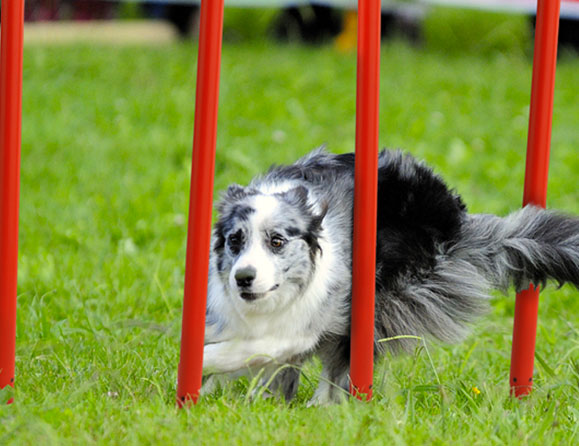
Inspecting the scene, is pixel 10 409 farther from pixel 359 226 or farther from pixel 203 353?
pixel 359 226

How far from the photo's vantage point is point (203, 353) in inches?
93.7

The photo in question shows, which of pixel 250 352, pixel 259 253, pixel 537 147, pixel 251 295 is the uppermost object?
pixel 537 147

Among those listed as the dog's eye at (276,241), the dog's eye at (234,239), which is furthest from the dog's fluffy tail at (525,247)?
the dog's eye at (234,239)

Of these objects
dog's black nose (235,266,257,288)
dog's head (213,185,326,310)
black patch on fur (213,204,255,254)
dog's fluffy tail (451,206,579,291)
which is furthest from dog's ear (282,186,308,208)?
dog's fluffy tail (451,206,579,291)

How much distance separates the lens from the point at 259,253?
A: 2299mm

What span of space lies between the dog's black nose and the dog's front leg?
0.21 metres

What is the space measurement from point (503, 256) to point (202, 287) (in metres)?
0.91

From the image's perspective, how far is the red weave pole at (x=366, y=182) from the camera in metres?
2.33

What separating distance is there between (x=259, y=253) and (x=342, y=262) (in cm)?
28

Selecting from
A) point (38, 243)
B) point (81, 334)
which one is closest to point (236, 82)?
point (38, 243)

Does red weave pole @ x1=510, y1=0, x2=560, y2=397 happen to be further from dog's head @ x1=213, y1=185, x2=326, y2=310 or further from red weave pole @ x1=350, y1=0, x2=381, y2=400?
dog's head @ x1=213, y1=185, x2=326, y2=310

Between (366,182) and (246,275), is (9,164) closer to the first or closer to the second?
(246,275)

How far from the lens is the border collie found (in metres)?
2.36

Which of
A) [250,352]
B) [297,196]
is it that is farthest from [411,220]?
[250,352]
